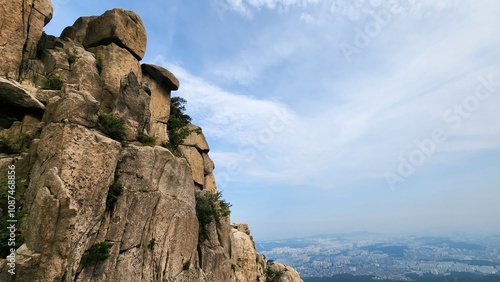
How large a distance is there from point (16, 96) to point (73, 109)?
16.2ft

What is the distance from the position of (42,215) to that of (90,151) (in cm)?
463

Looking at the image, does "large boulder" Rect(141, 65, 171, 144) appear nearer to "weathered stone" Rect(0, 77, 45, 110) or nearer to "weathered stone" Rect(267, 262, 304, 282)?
"weathered stone" Rect(0, 77, 45, 110)

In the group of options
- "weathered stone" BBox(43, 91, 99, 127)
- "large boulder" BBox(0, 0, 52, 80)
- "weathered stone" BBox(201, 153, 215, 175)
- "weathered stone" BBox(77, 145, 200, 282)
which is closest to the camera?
"weathered stone" BBox(43, 91, 99, 127)

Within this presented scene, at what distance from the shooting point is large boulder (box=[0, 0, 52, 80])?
21812 mm

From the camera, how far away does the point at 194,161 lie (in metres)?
37.3

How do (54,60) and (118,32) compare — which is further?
(118,32)

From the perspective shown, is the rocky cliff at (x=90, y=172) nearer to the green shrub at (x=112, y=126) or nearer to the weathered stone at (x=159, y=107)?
the green shrub at (x=112, y=126)

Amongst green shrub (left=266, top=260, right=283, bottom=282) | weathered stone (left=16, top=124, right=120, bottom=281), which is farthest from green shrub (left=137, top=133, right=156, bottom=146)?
green shrub (left=266, top=260, right=283, bottom=282)

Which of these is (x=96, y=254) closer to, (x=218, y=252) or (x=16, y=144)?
(x=16, y=144)

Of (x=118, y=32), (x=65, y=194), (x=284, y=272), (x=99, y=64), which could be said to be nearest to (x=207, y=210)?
(x=65, y=194)

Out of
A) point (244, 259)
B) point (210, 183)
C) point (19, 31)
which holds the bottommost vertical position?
point (244, 259)

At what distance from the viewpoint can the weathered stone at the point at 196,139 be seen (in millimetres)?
38122

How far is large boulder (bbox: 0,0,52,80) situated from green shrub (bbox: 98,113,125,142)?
832 cm

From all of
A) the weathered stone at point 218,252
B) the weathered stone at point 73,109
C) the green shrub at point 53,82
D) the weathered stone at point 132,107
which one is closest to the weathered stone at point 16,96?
the weathered stone at point 73,109
